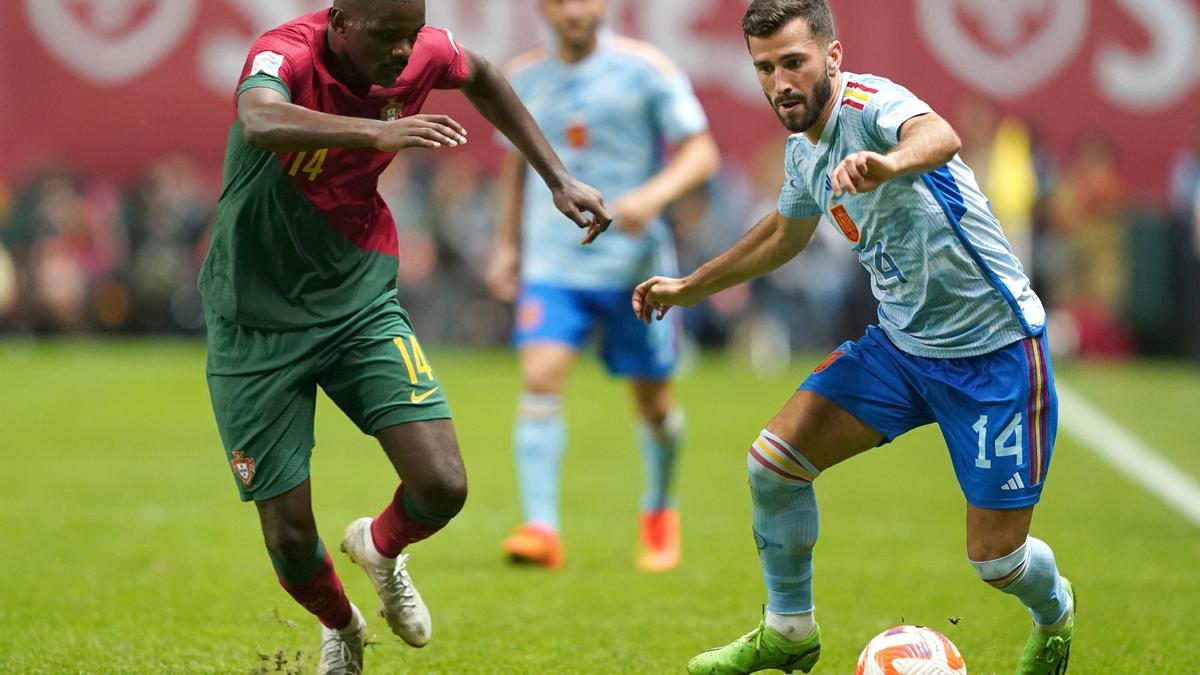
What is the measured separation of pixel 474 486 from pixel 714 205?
8.78m

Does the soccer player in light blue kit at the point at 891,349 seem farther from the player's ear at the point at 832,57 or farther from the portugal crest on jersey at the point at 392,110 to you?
the portugal crest on jersey at the point at 392,110

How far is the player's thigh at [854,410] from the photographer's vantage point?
5.64 metres

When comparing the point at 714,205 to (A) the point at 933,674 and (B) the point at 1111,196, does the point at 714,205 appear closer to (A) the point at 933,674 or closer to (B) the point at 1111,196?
(B) the point at 1111,196

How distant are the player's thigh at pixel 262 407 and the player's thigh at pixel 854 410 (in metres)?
1.65

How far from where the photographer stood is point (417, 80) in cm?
583

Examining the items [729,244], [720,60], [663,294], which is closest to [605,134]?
[663,294]

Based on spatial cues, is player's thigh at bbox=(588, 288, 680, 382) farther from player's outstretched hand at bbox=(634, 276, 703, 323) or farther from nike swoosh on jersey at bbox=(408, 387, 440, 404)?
nike swoosh on jersey at bbox=(408, 387, 440, 404)

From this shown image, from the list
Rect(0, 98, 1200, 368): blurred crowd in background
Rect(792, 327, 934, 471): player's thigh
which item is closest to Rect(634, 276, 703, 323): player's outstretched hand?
Rect(792, 327, 934, 471): player's thigh

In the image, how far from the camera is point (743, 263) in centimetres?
588

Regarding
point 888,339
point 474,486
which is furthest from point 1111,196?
point 888,339

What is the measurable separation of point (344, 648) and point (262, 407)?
953mm

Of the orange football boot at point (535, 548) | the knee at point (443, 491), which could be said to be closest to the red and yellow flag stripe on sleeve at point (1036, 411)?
the knee at point (443, 491)

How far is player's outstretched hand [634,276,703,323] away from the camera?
5.87 metres

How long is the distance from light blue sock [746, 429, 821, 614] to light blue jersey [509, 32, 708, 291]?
3377 mm
